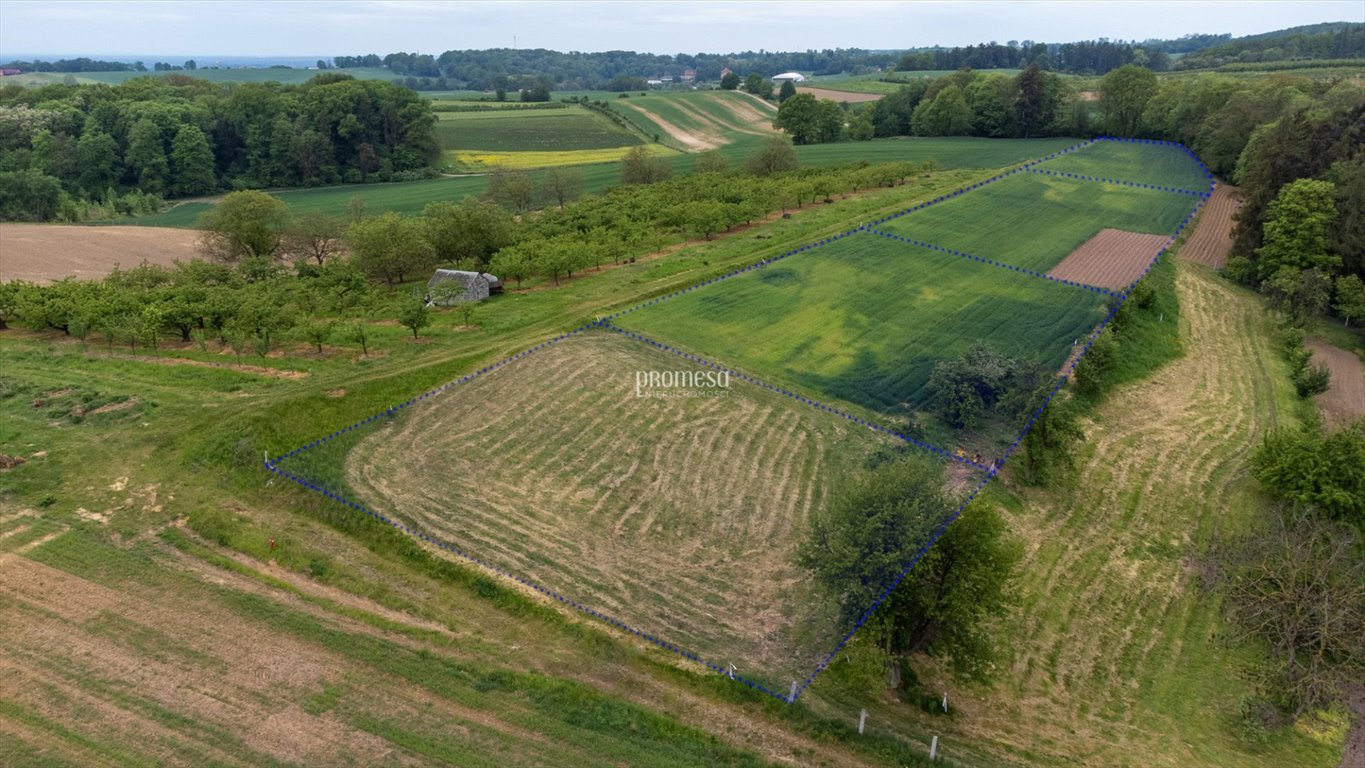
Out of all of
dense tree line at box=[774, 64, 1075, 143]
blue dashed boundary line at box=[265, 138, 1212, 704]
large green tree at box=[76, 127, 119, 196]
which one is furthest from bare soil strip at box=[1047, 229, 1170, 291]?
large green tree at box=[76, 127, 119, 196]

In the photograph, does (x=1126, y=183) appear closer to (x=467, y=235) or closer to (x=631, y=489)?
(x=467, y=235)

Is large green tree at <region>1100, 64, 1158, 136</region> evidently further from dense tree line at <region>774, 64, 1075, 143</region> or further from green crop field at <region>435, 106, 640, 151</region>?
green crop field at <region>435, 106, 640, 151</region>

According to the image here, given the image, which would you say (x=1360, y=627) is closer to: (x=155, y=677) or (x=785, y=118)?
(x=155, y=677)

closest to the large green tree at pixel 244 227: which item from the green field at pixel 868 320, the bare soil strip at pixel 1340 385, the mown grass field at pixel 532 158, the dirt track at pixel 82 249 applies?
the dirt track at pixel 82 249

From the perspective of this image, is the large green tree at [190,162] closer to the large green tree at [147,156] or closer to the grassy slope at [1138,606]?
the large green tree at [147,156]

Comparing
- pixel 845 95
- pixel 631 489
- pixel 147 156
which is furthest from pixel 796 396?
pixel 845 95

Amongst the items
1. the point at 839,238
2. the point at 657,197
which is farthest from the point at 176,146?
the point at 839,238
